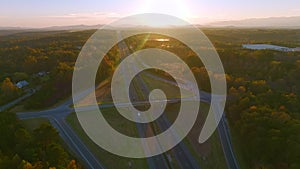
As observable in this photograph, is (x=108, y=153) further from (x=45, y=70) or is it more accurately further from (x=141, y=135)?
(x=45, y=70)

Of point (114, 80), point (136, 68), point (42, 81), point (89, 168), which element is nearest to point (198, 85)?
point (114, 80)

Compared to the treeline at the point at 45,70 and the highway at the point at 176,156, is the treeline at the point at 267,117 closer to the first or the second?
the highway at the point at 176,156

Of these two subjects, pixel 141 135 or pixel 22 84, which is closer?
pixel 141 135

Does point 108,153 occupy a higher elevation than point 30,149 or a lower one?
lower

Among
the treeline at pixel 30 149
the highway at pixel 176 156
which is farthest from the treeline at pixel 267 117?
the treeline at pixel 30 149

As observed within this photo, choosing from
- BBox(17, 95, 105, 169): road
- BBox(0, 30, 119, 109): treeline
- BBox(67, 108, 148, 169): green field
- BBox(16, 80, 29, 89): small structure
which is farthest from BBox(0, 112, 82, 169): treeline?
BBox(16, 80, 29, 89): small structure

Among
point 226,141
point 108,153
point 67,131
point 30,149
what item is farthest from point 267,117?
point 30,149

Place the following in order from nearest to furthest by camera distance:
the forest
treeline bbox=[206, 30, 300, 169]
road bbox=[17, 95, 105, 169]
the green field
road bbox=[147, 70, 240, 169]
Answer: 1. the forest
2. treeline bbox=[206, 30, 300, 169]
3. the green field
4. road bbox=[17, 95, 105, 169]
5. road bbox=[147, 70, 240, 169]

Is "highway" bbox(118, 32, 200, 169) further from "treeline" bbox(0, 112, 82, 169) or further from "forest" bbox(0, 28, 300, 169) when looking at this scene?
"treeline" bbox(0, 112, 82, 169)
